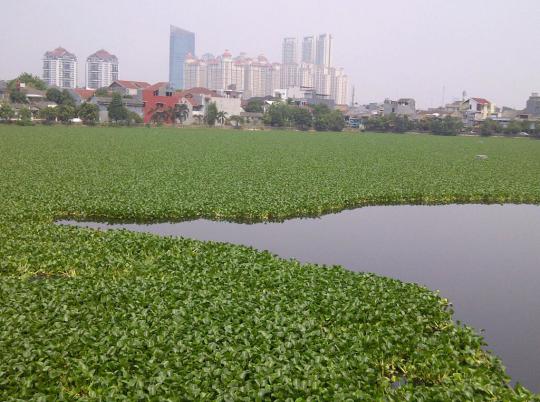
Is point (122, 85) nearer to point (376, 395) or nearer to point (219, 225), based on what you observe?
point (219, 225)

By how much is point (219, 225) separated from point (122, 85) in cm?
8867

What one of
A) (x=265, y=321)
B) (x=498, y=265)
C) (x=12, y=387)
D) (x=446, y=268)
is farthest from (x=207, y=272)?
(x=498, y=265)

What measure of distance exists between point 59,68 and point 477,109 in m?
129

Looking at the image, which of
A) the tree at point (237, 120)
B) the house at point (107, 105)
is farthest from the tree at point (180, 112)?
the tree at point (237, 120)

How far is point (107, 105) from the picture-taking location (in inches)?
3287

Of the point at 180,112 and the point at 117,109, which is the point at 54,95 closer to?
the point at 117,109

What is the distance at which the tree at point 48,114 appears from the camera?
6944 cm

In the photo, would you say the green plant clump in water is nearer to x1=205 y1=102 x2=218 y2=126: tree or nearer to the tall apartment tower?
x1=205 y1=102 x2=218 y2=126: tree

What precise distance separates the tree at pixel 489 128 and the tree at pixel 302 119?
93.4ft

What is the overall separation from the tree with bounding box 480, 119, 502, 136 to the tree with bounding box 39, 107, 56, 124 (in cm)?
6579

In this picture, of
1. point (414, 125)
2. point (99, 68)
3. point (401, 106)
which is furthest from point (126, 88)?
point (99, 68)

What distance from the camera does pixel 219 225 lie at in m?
15.8

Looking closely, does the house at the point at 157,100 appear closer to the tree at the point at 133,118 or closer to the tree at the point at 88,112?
the tree at the point at 133,118

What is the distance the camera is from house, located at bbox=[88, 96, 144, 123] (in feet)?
269
